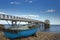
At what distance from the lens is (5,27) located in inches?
165

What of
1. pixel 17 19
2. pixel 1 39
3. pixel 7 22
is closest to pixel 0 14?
pixel 7 22

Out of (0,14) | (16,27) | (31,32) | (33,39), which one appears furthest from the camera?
(31,32)

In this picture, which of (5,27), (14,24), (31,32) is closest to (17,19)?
(14,24)

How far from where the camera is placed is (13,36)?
4281 mm

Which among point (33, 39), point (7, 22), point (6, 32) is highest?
point (7, 22)

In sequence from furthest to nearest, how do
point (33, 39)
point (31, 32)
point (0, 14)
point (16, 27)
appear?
1. point (31, 32)
2. point (33, 39)
3. point (16, 27)
4. point (0, 14)

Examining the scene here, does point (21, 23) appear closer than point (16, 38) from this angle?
No

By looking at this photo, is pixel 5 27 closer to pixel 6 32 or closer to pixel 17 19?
pixel 6 32

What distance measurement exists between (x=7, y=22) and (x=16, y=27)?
1.13 ft

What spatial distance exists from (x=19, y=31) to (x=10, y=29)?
0.31 m

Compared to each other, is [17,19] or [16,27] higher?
[17,19]

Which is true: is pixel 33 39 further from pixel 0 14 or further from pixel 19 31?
pixel 0 14

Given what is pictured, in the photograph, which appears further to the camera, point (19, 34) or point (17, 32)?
point (19, 34)

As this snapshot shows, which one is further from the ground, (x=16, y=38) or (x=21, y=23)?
(x=21, y=23)
